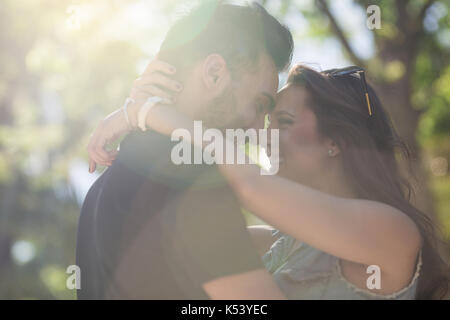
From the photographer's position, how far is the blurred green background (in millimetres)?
9727

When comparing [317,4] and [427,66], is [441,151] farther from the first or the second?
[317,4]

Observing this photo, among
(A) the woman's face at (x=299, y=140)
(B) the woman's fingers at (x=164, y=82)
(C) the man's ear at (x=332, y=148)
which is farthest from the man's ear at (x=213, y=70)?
(C) the man's ear at (x=332, y=148)

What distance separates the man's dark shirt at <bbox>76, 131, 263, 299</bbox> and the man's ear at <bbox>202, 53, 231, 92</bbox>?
12.3 inches

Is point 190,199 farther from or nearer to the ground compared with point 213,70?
nearer to the ground

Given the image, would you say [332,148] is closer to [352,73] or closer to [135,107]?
[352,73]

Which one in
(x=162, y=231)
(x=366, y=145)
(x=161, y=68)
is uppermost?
(x=161, y=68)

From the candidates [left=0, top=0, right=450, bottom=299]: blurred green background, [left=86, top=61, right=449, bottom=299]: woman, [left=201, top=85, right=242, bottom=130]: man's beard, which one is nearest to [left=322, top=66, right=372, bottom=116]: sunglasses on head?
[left=86, top=61, right=449, bottom=299]: woman

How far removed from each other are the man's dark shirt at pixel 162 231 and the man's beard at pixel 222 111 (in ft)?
0.90

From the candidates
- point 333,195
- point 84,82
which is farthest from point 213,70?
point 84,82

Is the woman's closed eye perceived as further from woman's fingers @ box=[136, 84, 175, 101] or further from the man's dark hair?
woman's fingers @ box=[136, 84, 175, 101]

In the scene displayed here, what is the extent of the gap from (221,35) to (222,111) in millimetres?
311

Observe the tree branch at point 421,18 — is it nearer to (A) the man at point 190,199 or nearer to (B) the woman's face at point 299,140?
(B) the woman's face at point 299,140

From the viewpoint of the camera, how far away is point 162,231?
1.74 metres

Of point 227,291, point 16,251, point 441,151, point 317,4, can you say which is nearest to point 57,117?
point 16,251
